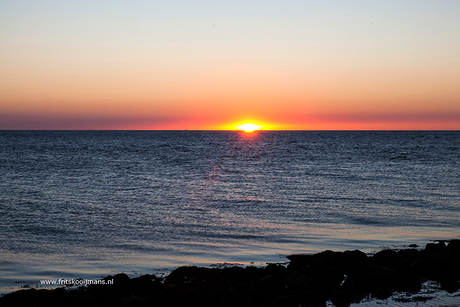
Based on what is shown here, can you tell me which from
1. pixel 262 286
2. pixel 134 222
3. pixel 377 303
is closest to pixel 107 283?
pixel 262 286

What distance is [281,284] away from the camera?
8172 millimetres

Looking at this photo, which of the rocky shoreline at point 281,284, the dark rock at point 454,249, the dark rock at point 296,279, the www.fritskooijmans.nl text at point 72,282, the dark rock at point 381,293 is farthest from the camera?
the dark rock at point 454,249

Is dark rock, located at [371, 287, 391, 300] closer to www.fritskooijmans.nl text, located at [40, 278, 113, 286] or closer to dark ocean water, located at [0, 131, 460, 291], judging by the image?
dark ocean water, located at [0, 131, 460, 291]

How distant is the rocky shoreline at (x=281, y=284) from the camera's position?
752 centimetres

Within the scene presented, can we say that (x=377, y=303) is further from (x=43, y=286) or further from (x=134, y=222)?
(x=134, y=222)

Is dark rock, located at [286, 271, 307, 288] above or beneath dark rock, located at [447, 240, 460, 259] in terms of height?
beneath

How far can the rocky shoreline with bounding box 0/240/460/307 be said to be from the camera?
7.52 m

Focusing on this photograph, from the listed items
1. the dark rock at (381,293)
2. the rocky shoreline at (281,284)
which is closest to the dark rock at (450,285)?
the rocky shoreline at (281,284)

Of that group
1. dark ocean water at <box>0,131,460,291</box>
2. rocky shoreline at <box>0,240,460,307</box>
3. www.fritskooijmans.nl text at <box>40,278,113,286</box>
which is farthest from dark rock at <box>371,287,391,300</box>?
www.fritskooijmans.nl text at <box>40,278,113,286</box>

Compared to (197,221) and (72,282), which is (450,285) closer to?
(72,282)

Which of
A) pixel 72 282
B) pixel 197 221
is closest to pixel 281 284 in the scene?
pixel 72 282

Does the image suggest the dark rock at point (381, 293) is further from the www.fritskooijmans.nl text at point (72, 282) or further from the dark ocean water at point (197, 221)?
the www.fritskooijmans.nl text at point (72, 282)

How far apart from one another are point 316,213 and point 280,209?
70.4 inches

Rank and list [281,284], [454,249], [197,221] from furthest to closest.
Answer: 1. [197,221]
2. [454,249]
3. [281,284]
